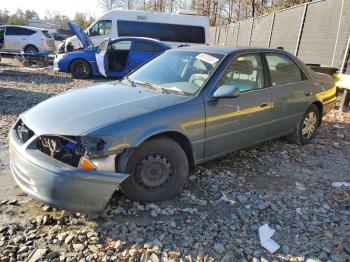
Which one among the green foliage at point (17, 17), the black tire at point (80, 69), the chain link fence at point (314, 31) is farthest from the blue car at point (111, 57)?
the green foliage at point (17, 17)

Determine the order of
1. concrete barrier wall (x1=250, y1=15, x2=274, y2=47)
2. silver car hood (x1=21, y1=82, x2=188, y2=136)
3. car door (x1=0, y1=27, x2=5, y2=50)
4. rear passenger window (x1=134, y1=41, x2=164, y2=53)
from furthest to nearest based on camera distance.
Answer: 1. car door (x1=0, y1=27, x2=5, y2=50)
2. concrete barrier wall (x1=250, y1=15, x2=274, y2=47)
3. rear passenger window (x1=134, y1=41, x2=164, y2=53)
4. silver car hood (x1=21, y1=82, x2=188, y2=136)

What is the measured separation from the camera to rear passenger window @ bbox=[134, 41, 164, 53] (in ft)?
38.6

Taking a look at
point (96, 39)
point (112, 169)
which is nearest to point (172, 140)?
point (112, 169)

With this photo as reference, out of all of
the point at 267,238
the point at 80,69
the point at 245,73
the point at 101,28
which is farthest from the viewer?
the point at 101,28

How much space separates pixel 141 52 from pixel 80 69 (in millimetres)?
2324

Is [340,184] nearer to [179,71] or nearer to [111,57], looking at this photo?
[179,71]

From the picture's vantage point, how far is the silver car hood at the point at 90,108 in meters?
3.05

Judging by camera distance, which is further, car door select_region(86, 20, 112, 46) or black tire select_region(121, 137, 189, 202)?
car door select_region(86, 20, 112, 46)

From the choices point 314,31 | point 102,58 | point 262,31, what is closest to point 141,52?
point 102,58

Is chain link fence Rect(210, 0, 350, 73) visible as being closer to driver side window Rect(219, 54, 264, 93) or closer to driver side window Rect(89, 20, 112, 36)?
driver side window Rect(219, 54, 264, 93)

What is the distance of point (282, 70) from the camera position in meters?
4.95

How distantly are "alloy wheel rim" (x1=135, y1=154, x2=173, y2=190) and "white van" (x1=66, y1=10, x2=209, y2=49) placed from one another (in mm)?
13286

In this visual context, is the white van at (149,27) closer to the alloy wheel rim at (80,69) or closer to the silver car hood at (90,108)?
the alloy wheel rim at (80,69)

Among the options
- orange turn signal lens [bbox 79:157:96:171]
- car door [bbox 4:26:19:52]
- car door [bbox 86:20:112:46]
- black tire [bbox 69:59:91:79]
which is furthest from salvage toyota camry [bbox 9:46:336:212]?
car door [bbox 4:26:19:52]
